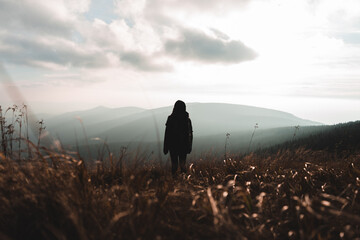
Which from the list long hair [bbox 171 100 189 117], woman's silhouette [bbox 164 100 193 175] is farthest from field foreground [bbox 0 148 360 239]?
long hair [bbox 171 100 189 117]

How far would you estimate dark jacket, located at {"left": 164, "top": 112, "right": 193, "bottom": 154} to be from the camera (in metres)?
6.67

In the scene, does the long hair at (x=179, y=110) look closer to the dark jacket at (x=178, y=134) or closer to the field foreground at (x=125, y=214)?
the dark jacket at (x=178, y=134)

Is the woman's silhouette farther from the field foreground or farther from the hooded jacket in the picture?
the field foreground

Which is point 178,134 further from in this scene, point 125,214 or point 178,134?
point 125,214

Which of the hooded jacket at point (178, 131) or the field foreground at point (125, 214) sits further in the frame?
the hooded jacket at point (178, 131)

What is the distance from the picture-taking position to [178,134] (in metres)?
6.69

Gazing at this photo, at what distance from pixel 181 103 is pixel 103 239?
5208mm

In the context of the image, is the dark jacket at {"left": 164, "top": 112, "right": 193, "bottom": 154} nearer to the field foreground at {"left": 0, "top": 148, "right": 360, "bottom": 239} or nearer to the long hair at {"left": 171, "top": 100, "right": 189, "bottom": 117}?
the long hair at {"left": 171, "top": 100, "right": 189, "bottom": 117}

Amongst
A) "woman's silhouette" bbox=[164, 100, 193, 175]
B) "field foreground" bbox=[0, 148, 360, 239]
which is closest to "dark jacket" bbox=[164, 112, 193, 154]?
"woman's silhouette" bbox=[164, 100, 193, 175]

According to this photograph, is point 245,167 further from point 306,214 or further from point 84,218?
point 84,218

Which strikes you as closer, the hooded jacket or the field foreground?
the field foreground

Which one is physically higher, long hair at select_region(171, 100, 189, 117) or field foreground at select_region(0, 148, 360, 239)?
long hair at select_region(171, 100, 189, 117)

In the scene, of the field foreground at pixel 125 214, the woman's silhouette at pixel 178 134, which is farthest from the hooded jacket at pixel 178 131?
the field foreground at pixel 125 214

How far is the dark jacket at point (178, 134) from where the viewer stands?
667cm
